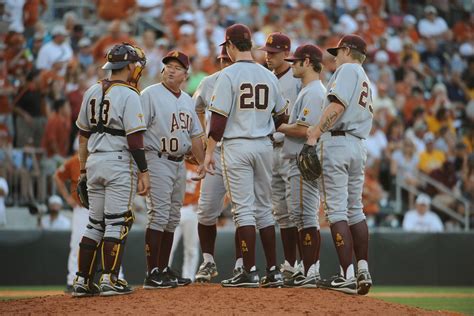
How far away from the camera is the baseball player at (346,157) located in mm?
7918

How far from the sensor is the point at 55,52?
15.5m

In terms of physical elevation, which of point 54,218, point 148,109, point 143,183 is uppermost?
point 148,109

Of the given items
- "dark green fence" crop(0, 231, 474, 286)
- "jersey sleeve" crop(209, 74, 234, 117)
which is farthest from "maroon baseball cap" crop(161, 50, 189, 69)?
"dark green fence" crop(0, 231, 474, 286)

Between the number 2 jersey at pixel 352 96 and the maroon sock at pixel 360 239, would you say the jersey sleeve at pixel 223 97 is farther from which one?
the maroon sock at pixel 360 239

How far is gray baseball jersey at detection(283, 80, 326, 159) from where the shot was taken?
8.48 m

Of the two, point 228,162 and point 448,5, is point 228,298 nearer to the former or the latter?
point 228,162

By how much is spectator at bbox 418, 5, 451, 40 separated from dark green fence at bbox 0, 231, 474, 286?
7962 mm

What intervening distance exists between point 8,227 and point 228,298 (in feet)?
21.9

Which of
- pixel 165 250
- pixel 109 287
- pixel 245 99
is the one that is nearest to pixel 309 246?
pixel 165 250

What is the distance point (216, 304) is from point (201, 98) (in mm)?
2553

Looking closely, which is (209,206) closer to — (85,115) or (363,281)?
(85,115)

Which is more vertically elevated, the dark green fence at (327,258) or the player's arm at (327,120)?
the player's arm at (327,120)

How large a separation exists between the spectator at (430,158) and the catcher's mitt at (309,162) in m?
8.77

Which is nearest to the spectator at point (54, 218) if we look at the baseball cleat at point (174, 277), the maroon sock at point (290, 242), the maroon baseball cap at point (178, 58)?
the baseball cleat at point (174, 277)
